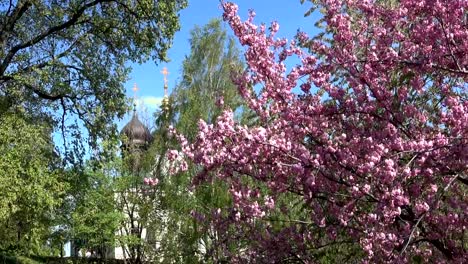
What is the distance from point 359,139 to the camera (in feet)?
17.3

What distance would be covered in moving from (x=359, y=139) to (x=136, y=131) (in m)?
25.1

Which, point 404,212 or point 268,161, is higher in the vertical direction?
point 268,161

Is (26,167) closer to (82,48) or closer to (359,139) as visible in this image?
(82,48)

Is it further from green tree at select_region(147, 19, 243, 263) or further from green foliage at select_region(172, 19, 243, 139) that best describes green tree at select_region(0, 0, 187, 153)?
green foliage at select_region(172, 19, 243, 139)

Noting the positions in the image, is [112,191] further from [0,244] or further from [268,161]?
[268,161]

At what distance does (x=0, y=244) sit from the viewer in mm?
28062

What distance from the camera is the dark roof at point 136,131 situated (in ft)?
91.8

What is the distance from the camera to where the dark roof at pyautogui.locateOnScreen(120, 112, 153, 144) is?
28.0 m

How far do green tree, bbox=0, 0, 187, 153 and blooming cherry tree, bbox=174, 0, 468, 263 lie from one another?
9.79m

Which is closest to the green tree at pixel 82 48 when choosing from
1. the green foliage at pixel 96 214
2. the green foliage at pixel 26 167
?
the green foliage at pixel 26 167

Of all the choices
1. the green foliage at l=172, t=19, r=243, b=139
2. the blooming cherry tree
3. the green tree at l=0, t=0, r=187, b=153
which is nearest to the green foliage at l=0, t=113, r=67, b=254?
the green tree at l=0, t=0, r=187, b=153

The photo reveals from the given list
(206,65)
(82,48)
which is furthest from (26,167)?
(206,65)

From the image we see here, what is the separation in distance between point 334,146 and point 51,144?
12265 millimetres

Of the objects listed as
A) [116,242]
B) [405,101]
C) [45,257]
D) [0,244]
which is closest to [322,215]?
[405,101]
